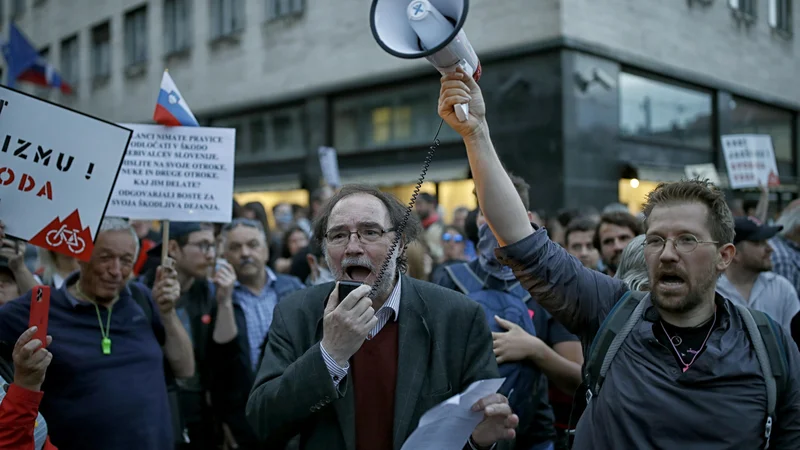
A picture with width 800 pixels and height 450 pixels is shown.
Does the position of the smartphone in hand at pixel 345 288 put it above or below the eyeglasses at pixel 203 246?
below

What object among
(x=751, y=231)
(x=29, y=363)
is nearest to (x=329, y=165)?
(x=751, y=231)

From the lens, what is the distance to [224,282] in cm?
454

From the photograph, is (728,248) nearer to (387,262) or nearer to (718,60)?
(387,262)

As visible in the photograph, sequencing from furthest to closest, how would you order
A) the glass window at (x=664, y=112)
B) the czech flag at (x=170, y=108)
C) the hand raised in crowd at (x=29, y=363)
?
the glass window at (x=664, y=112) < the czech flag at (x=170, y=108) < the hand raised in crowd at (x=29, y=363)

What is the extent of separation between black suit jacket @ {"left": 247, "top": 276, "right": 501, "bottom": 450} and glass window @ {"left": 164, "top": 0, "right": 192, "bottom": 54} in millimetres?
18805

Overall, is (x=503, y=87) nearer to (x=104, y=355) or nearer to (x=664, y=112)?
(x=664, y=112)

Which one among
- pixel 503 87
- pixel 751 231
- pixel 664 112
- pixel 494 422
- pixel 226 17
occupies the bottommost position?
pixel 494 422

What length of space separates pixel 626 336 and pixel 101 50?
24.3 meters

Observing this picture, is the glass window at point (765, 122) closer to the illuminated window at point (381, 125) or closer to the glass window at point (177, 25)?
the illuminated window at point (381, 125)

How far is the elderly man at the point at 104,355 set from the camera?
3205 millimetres

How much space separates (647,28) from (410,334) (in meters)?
13.2

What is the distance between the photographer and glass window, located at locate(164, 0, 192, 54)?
19.9m

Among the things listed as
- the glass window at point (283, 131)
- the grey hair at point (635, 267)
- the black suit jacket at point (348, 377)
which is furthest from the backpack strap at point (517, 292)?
the glass window at point (283, 131)

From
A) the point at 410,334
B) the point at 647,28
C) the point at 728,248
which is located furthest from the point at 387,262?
the point at 647,28
